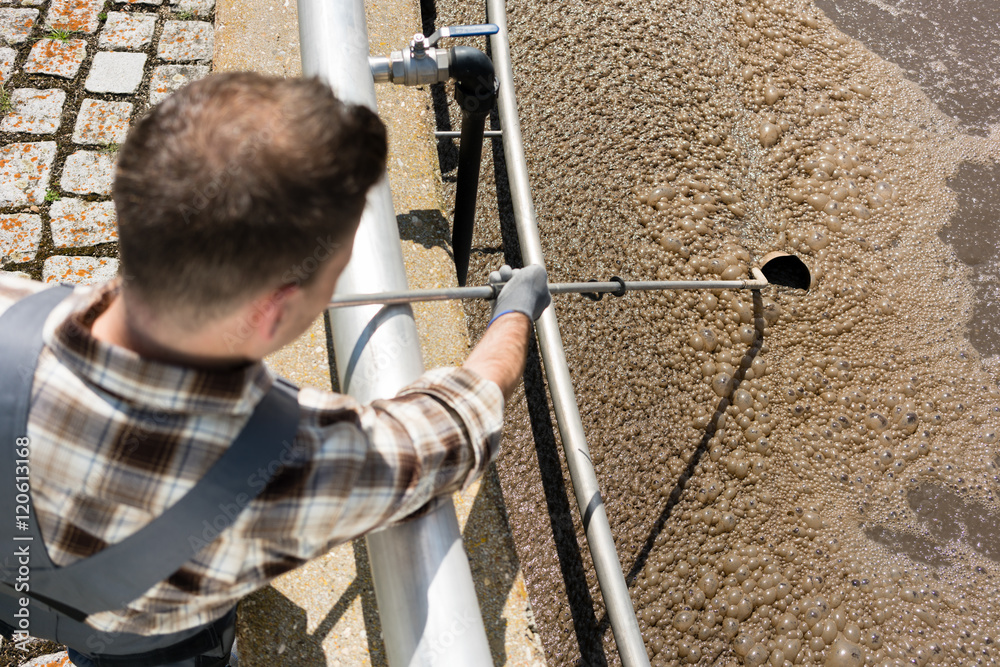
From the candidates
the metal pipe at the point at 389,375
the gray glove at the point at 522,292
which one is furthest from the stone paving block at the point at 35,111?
the gray glove at the point at 522,292

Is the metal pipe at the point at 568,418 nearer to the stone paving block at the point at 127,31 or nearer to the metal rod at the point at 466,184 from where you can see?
the metal rod at the point at 466,184

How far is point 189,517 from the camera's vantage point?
2.73 ft

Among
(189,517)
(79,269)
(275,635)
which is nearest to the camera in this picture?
(189,517)

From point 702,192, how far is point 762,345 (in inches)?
25.4

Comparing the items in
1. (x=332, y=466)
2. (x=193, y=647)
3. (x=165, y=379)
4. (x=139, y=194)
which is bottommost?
(x=193, y=647)

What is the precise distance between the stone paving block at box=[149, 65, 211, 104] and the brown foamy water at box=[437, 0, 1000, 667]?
1.38m

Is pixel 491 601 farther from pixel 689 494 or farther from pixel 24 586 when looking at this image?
pixel 24 586

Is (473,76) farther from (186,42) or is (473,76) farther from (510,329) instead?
(186,42)

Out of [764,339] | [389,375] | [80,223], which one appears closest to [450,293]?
[389,375]

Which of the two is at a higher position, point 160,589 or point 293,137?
point 293,137

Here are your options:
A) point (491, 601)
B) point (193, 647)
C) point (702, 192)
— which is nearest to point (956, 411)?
point (702, 192)

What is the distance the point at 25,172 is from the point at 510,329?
234 centimetres

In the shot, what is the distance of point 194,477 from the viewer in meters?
0.83

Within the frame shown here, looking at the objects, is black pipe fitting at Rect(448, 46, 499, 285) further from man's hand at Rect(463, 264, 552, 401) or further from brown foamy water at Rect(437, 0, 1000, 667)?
man's hand at Rect(463, 264, 552, 401)
